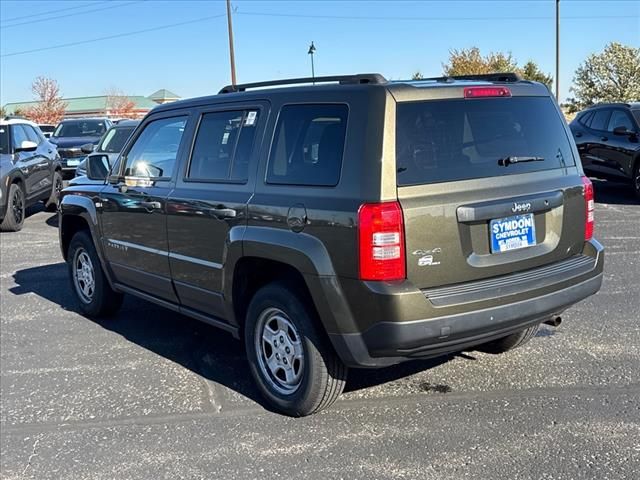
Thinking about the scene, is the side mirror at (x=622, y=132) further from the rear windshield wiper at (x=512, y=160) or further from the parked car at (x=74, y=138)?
the parked car at (x=74, y=138)

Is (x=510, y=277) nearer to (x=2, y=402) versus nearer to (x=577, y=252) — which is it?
(x=577, y=252)

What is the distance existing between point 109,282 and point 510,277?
3583 millimetres

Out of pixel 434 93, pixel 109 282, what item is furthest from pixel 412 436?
pixel 109 282

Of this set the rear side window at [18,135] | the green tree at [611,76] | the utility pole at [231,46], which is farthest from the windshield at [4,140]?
the green tree at [611,76]

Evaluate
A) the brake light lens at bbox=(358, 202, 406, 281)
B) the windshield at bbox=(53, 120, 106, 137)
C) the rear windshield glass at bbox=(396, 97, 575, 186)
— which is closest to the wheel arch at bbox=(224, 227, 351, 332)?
the brake light lens at bbox=(358, 202, 406, 281)

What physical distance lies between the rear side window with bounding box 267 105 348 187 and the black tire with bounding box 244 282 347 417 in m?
0.65

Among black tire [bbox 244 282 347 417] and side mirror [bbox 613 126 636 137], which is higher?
side mirror [bbox 613 126 636 137]

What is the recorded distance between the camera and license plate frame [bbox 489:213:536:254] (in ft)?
11.4

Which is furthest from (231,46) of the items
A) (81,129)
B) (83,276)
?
(83,276)

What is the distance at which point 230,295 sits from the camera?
4.16 m

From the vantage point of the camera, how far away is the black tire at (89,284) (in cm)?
590

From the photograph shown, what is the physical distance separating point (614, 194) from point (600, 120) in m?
1.59

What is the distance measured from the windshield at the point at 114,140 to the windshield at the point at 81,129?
18.7 ft

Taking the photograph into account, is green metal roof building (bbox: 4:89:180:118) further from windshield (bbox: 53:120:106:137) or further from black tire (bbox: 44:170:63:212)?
black tire (bbox: 44:170:63:212)
